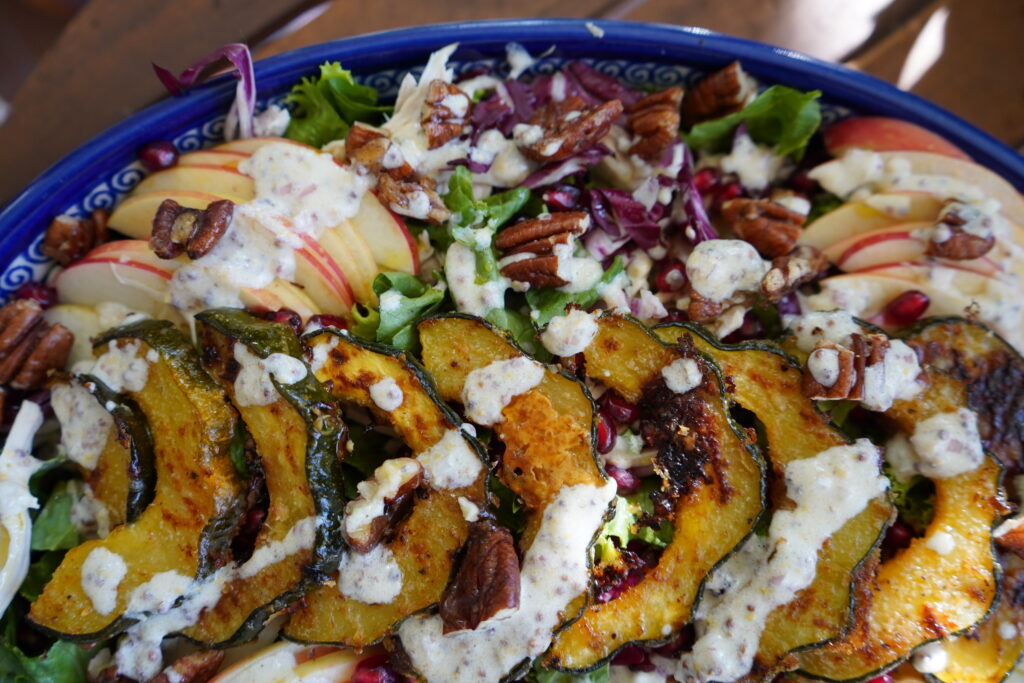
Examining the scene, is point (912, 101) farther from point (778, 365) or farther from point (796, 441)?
point (796, 441)

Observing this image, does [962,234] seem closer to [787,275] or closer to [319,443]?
[787,275]

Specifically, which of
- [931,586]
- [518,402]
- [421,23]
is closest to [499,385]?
[518,402]

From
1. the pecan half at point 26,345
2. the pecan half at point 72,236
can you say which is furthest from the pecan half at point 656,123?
the pecan half at point 26,345

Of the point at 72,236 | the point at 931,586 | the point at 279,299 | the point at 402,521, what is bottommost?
the point at 931,586

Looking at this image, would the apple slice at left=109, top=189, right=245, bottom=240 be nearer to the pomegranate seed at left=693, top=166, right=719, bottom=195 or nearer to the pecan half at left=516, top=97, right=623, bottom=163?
the pecan half at left=516, top=97, right=623, bottom=163

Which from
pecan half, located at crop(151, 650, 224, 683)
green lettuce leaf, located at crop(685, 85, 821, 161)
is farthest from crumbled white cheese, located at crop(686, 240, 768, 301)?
pecan half, located at crop(151, 650, 224, 683)

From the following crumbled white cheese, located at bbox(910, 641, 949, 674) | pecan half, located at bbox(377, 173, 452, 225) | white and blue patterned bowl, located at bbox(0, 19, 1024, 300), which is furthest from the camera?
white and blue patterned bowl, located at bbox(0, 19, 1024, 300)
